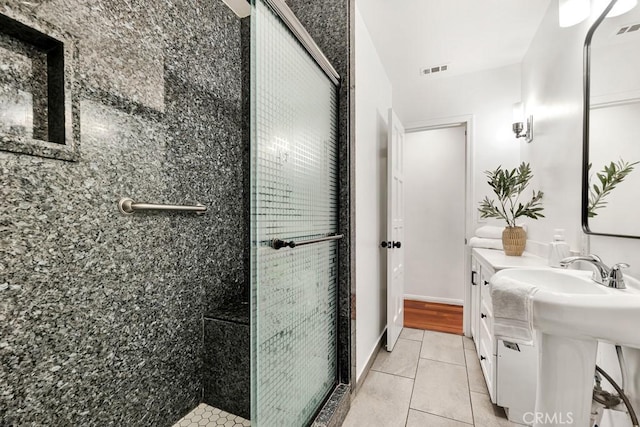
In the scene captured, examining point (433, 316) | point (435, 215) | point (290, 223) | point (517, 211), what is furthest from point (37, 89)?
point (435, 215)

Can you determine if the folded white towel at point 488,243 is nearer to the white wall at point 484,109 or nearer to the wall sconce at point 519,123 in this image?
the white wall at point 484,109

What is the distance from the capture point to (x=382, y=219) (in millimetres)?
2637

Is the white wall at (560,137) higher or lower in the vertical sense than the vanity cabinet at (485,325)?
higher

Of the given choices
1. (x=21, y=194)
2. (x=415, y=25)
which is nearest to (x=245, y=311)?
(x=21, y=194)

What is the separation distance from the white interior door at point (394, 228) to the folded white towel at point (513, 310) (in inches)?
56.0

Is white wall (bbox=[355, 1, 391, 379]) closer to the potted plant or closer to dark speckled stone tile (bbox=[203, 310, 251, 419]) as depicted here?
dark speckled stone tile (bbox=[203, 310, 251, 419])

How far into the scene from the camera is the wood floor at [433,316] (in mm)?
2873

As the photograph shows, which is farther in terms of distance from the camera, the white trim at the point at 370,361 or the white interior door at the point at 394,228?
the white interior door at the point at 394,228

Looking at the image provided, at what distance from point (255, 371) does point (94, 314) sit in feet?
2.29

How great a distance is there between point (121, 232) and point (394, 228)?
6.38 feet

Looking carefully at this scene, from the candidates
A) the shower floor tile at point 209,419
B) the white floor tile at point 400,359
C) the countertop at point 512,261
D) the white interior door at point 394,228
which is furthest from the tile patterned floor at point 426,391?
the countertop at point 512,261

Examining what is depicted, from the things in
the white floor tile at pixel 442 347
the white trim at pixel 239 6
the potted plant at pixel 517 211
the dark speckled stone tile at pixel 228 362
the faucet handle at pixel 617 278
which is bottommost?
the white floor tile at pixel 442 347

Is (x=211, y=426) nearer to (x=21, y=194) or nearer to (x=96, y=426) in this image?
(x=96, y=426)

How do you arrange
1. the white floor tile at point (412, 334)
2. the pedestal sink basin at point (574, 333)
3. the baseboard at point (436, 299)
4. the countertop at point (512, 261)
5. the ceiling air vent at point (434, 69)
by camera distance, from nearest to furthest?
the pedestal sink basin at point (574, 333) < the countertop at point (512, 261) < the white floor tile at point (412, 334) < the ceiling air vent at point (434, 69) < the baseboard at point (436, 299)
